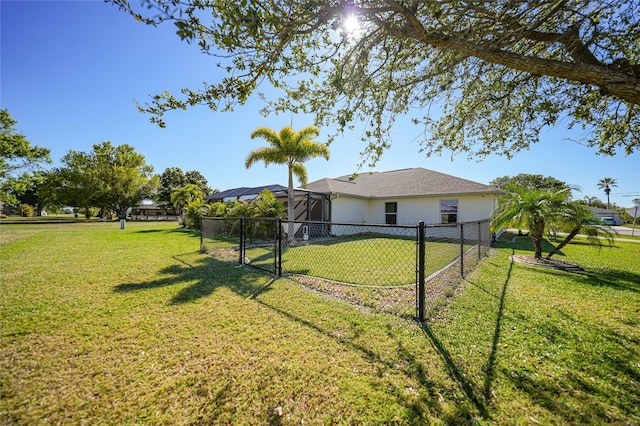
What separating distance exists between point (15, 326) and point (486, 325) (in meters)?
6.24

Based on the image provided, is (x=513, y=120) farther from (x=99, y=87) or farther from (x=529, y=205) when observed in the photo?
(x=99, y=87)

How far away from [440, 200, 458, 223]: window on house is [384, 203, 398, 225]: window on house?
2.79 meters

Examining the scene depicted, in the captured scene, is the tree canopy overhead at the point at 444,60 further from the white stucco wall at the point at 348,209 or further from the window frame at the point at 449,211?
the white stucco wall at the point at 348,209

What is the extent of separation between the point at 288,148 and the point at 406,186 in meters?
8.74

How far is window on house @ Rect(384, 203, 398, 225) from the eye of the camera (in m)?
16.0

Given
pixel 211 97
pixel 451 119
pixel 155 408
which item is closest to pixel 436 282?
pixel 451 119

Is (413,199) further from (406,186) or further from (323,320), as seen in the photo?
(323,320)

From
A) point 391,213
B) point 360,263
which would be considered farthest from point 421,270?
point 391,213

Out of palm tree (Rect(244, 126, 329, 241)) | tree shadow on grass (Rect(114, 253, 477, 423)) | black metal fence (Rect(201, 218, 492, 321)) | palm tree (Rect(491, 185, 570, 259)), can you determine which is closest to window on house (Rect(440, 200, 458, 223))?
black metal fence (Rect(201, 218, 492, 321))

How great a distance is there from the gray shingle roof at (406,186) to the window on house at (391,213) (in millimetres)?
894

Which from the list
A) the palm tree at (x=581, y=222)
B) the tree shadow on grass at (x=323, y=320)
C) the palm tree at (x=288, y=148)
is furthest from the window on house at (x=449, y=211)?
the tree shadow on grass at (x=323, y=320)

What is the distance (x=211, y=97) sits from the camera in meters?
3.28

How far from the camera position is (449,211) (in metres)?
14.0

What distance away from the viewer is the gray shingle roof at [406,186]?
13370 millimetres
